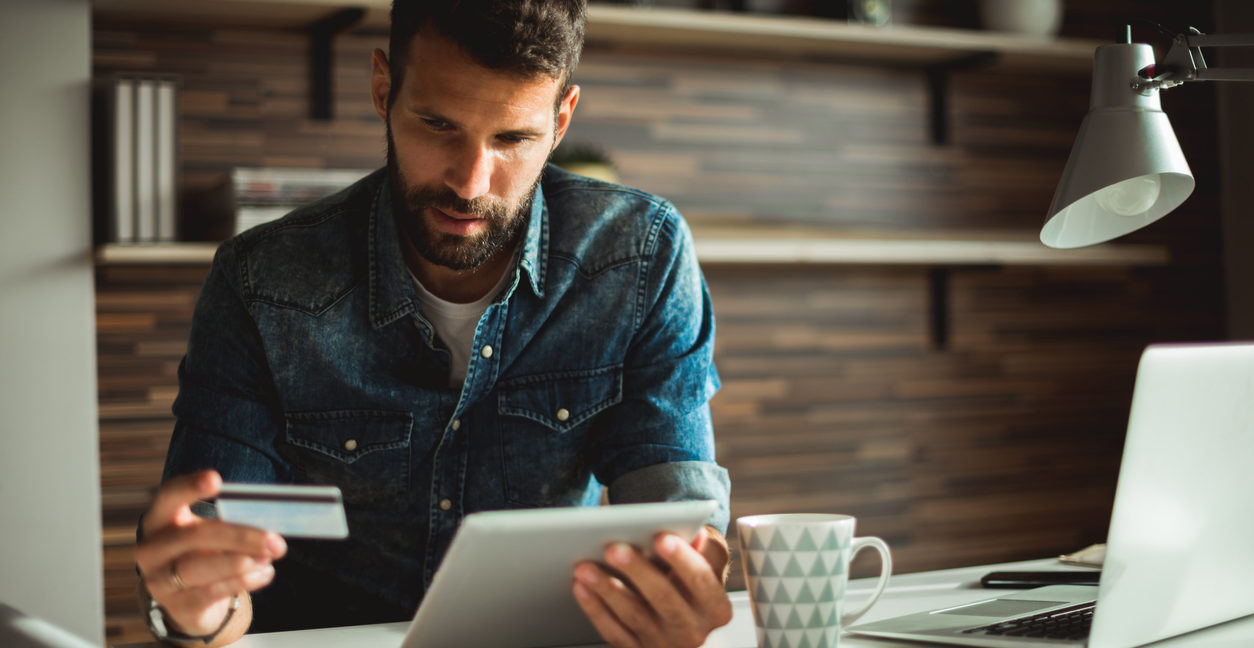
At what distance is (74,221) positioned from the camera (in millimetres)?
2115

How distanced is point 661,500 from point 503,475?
26 centimetres

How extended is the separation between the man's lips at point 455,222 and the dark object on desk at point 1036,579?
67 cm

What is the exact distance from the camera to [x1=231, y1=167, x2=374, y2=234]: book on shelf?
2.04 metres

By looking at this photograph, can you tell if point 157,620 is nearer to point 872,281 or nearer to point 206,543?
point 206,543

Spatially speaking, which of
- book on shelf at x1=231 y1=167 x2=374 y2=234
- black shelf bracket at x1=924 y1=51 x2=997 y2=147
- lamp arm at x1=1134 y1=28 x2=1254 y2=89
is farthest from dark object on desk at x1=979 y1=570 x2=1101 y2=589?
black shelf bracket at x1=924 y1=51 x2=997 y2=147

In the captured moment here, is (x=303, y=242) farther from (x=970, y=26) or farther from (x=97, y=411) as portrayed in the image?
(x=970, y=26)

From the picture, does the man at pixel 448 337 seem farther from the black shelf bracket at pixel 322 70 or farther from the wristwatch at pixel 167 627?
the black shelf bracket at pixel 322 70

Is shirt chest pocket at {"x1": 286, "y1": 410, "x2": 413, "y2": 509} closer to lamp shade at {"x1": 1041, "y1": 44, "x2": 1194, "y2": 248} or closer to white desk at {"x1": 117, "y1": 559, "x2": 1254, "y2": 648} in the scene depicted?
white desk at {"x1": 117, "y1": 559, "x2": 1254, "y2": 648}

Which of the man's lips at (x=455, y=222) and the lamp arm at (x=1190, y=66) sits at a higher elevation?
the lamp arm at (x=1190, y=66)

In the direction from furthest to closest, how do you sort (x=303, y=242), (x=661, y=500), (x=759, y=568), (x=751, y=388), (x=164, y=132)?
1. (x=751, y=388)
2. (x=164, y=132)
3. (x=303, y=242)
4. (x=661, y=500)
5. (x=759, y=568)

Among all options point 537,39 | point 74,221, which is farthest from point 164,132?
point 537,39

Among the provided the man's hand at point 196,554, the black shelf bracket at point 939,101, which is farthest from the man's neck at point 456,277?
the black shelf bracket at point 939,101

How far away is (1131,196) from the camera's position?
1.11 m

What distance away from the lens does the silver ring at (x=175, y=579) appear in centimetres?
89
